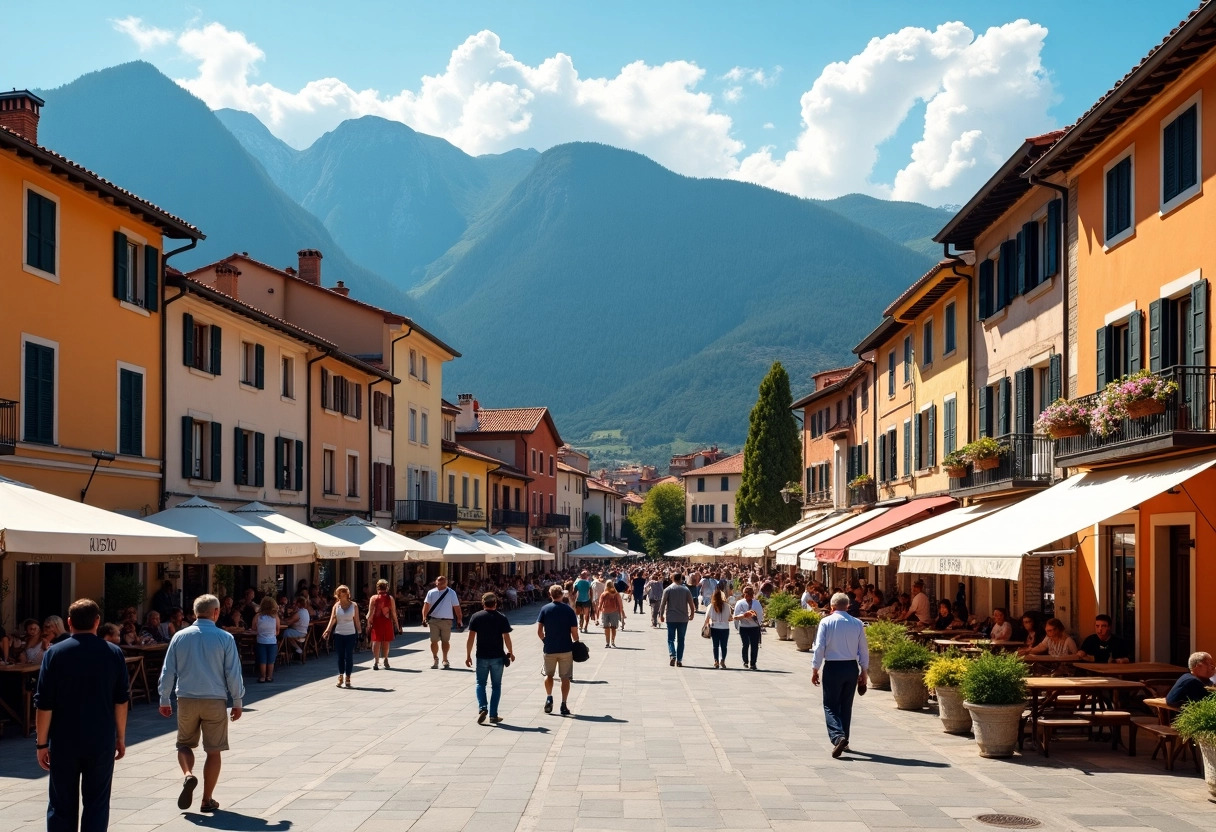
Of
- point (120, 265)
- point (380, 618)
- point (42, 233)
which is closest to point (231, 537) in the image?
point (380, 618)

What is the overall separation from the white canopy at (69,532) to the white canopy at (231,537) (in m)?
3.74

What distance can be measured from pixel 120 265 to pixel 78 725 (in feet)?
57.4

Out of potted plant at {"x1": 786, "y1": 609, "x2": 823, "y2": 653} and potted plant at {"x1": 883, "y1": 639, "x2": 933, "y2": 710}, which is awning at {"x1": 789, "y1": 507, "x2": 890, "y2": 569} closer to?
potted plant at {"x1": 786, "y1": 609, "x2": 823, "y2": 653}

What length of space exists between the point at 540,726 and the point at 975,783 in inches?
230

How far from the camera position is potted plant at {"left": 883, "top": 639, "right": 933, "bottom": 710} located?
16.6 metres

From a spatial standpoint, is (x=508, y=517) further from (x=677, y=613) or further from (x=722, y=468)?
(x=722, y=468)

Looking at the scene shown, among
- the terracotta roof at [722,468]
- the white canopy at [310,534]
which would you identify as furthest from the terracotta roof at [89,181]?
the terracotta roof at [722,468]

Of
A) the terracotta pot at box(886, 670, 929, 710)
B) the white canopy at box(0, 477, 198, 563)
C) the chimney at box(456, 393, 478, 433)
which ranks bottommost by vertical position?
the terracotta pot at box(886, 670, 929, 710)

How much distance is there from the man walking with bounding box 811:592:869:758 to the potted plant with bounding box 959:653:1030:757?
1.19 meters

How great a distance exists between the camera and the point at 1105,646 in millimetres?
16844

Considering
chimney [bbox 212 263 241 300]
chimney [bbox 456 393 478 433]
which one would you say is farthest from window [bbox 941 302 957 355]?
chimney [bbox 456 393 478 433]

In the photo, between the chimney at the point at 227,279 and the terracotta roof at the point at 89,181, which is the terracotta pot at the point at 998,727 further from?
the chimney at the point at 227,279

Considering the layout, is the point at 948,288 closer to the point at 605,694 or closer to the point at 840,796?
the point at 605,694

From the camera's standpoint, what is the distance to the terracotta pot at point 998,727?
1272cm
